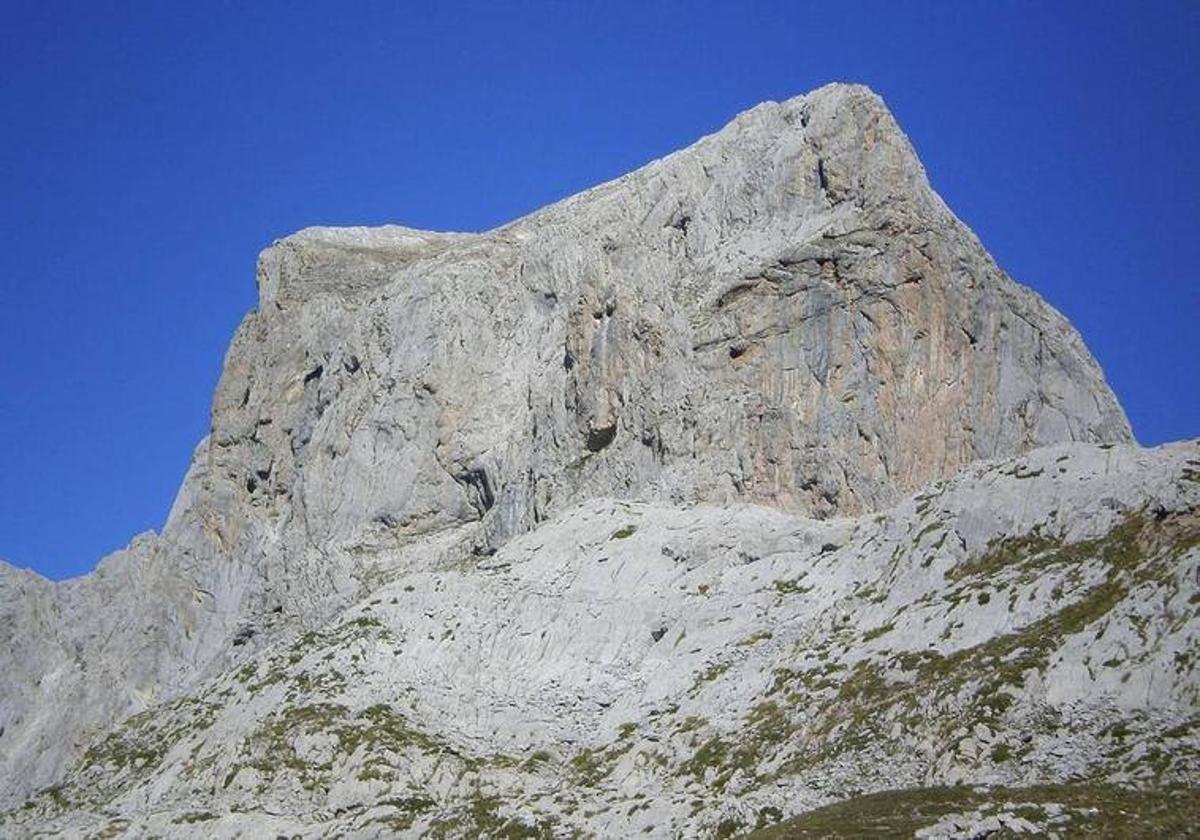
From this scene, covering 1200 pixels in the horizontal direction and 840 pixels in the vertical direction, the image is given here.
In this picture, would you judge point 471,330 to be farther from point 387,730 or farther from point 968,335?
point 387,730

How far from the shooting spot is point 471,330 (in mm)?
125250

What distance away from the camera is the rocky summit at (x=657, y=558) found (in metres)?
64.2

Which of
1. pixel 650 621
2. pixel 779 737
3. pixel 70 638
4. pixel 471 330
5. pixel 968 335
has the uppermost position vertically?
pixel 471 330

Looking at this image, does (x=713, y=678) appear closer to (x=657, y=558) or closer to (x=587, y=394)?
(x=657, y=558)

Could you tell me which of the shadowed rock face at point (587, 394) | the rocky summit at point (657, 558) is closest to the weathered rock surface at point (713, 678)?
the rocky summit at point (657, 558)

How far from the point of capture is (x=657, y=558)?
90250 millimetres

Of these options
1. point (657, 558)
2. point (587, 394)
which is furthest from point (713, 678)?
point (587, 394)

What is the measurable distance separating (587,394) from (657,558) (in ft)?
69.8

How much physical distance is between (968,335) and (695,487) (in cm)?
2191

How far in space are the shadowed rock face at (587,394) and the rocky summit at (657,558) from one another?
29 cm

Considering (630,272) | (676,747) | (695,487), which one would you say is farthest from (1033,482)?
(630,272)

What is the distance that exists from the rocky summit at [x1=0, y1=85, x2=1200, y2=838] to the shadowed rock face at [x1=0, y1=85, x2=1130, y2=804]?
293 mm

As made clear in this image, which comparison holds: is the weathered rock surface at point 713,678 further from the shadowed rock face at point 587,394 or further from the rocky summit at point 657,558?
the shadowed rock face at point 587,394

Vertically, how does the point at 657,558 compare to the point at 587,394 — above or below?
below
